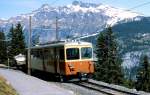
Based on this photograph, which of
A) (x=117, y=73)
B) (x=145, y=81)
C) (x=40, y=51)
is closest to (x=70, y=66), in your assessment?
(x=40, y=51)

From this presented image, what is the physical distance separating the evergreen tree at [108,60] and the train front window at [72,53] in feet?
136

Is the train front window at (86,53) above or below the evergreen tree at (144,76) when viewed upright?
above

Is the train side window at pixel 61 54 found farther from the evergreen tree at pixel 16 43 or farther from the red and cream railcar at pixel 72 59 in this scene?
the evergreen tree at pixel 16 43

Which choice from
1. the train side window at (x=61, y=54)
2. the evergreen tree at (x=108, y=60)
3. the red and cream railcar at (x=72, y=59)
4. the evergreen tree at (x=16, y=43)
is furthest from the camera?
the evergreen tree at (x=16, y=43)

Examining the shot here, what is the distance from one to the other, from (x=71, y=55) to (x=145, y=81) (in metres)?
60.4

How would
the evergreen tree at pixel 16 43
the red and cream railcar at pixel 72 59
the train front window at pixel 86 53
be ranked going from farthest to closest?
the evergreen tree at pixel 16 43 → the train front window at pixel 86 53 → the red and cream railcar at pixel 72 59

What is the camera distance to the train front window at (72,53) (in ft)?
108

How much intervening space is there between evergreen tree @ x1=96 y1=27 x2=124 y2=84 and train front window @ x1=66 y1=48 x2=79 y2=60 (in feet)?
136

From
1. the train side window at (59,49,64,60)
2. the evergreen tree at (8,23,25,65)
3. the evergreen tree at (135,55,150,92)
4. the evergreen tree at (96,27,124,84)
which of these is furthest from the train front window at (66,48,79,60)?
the evergreen tree at (8,23,25,65)

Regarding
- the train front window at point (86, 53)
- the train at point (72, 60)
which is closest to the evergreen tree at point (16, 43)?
the train at point (72, 60)

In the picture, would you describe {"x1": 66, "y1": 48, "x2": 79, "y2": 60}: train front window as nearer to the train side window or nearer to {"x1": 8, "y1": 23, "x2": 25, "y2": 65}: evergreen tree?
the train side window

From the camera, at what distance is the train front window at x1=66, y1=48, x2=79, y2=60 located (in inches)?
1299

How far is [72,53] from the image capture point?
33.3m

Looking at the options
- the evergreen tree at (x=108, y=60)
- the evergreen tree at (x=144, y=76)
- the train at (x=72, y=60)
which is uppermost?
the train at (x=72, y=60)
